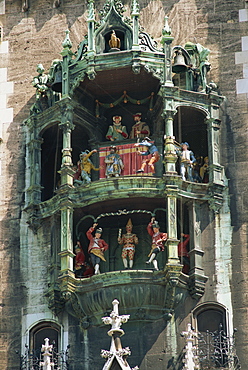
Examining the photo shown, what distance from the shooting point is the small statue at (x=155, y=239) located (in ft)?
105

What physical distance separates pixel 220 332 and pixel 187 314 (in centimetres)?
88

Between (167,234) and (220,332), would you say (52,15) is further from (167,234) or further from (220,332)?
(220,332)

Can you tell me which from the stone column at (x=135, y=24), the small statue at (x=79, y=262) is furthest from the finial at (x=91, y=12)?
the small statue at (x=79, y=262)

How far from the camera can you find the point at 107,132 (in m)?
34.0

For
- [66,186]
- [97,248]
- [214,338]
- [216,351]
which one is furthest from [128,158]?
[216,351]

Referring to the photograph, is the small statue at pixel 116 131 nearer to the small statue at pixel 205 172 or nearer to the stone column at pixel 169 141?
the stone column at pixel 169 141

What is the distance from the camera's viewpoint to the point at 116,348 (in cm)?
3034

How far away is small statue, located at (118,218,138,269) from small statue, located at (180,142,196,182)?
5.36 ft

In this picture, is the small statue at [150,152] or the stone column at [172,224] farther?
the small statue at [150,152]

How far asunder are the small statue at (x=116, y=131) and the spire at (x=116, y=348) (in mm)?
4606

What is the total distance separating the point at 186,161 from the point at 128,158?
1.30 meters

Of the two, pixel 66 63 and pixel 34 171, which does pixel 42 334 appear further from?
pixel 66 63

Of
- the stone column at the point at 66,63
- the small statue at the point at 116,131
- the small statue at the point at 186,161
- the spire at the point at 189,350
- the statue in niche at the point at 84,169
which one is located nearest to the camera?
the spire at the point at 189,350

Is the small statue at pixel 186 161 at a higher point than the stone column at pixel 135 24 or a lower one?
lower
